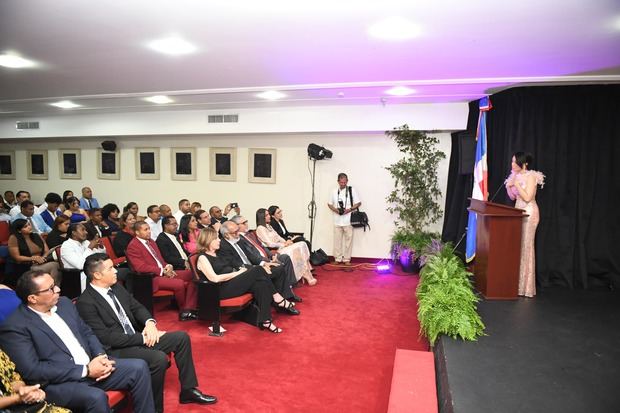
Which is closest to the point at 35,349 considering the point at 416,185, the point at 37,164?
the point at 416,185

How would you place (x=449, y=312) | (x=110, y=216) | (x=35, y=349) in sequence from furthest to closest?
(x=110, y=216)
(x=449, y=312)
(x=35, y=349)

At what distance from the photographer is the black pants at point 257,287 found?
177 inches

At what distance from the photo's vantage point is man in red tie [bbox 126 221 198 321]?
468 centimetres

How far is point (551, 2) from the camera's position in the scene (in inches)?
113

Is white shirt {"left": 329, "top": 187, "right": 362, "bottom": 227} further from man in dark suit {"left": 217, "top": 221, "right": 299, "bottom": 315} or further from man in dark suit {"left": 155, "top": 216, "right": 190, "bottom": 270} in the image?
man in dark suit {"left": 155, "top": 216, "right": 190, "bottom": 270}

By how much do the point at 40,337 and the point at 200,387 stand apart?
1.40m

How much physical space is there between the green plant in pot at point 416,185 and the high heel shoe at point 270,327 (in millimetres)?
3478

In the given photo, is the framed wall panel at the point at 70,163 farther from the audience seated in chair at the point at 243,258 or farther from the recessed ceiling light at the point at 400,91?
the recessed ceiling light at the point at 400,91

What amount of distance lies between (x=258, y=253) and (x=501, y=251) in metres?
3.08

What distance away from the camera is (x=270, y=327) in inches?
181

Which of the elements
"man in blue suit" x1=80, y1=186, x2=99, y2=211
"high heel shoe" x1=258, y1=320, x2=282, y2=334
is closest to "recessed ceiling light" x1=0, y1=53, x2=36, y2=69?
"high heel shoe" x1=258, y1=320, x2=282, y2=334

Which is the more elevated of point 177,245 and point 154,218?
point 154,218

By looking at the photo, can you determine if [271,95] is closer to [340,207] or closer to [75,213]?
[340,207]

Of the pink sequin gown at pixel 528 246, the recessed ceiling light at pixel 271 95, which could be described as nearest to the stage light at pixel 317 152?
the recessed ceiling light at pixel 271 95
